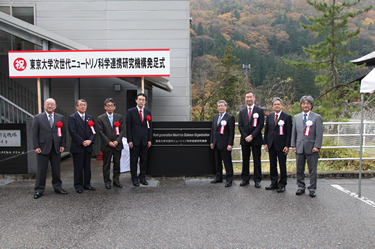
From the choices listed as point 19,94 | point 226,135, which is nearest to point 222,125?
point 226,135

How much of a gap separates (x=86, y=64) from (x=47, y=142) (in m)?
2.46

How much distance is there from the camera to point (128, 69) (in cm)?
709

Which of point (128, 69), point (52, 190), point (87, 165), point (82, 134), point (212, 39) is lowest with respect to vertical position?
point (52, 190)

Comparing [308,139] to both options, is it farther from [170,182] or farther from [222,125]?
[170,182]

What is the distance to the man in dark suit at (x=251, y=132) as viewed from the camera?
5.89 metres

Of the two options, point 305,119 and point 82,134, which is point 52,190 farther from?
point 305,119

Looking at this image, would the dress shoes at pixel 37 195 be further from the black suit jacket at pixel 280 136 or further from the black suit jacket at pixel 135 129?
the black suit jacket at pixel 280 136

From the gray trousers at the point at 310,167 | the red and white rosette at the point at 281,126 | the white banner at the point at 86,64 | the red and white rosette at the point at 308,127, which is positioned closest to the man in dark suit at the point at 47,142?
the white banner at the point at 86,64

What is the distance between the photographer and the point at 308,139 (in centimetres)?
540

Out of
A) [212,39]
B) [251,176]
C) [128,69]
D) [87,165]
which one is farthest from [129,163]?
[212,39]

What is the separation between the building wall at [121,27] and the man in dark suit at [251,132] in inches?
186

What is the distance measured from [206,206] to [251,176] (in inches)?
87.7

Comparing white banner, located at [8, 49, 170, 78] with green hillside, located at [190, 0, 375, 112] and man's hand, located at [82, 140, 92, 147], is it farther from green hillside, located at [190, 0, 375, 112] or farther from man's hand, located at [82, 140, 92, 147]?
green hillside, located at [190, 0, 375, 112]

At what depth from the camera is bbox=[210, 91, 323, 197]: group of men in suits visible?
541cm
